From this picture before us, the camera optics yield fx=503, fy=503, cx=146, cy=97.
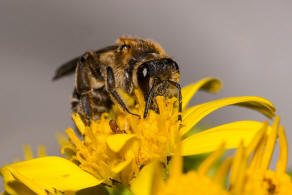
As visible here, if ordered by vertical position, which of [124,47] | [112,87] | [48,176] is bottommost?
[48,176]

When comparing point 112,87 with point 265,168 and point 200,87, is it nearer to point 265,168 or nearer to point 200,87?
point 200,87

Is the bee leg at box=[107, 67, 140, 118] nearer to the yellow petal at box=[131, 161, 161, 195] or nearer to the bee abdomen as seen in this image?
the bee abdomen

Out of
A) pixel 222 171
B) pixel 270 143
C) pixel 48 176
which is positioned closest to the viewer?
pixel 222 171

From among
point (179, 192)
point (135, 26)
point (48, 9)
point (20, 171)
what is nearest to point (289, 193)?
point (179, 192)

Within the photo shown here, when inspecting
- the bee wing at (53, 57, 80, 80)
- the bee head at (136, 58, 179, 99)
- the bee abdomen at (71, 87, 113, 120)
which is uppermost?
the bee wing at (53, 57, 80, 80)

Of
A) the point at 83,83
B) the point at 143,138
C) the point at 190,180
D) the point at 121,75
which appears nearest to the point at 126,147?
the point at 143,138

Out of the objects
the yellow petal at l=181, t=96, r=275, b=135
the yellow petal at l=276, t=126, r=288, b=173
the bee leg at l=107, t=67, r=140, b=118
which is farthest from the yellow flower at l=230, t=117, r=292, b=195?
the bee leg at l=107, t=67, r=140, b=118

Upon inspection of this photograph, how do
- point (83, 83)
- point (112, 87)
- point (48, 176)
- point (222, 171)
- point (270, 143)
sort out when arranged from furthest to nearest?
point (83, 83), point (112, 87), point (48, 176), point (270, 143), point (222, 171)

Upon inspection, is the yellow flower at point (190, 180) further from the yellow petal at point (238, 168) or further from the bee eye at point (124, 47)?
the bee eye at point (124, 47)
